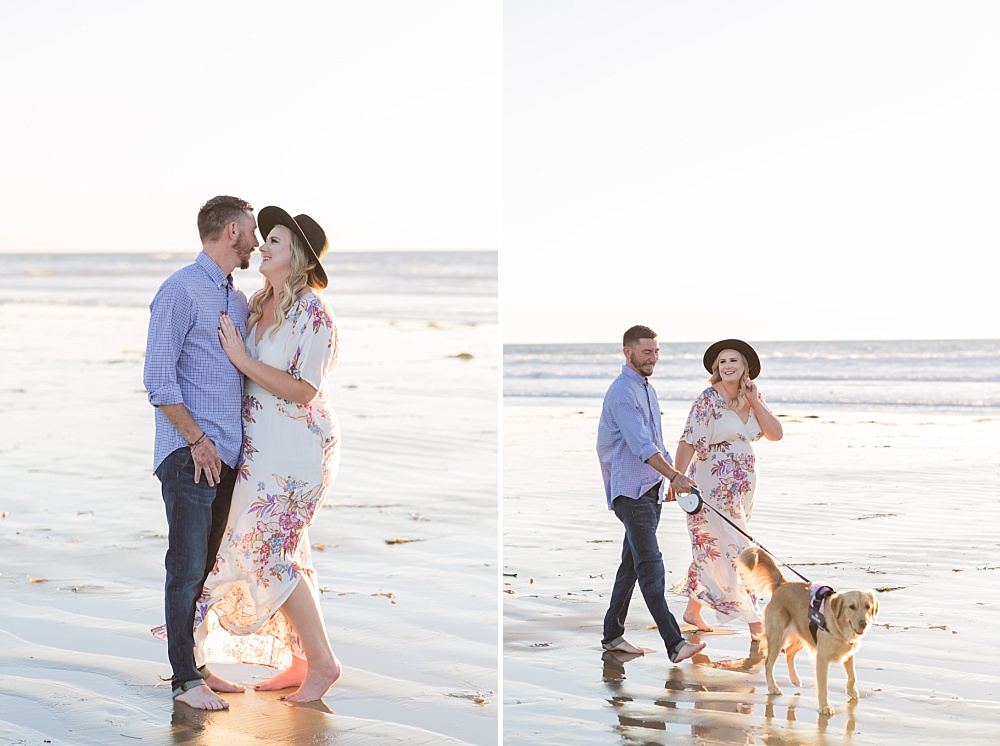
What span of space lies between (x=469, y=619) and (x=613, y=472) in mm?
1145

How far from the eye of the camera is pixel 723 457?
21.6 feet

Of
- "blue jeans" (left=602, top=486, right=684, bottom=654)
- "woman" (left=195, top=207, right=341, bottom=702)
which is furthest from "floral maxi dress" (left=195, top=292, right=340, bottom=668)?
"blue jeans" (left=602, top=486, right=684, bottom=654)

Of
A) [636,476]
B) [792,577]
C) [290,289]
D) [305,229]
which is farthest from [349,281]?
[290,289]

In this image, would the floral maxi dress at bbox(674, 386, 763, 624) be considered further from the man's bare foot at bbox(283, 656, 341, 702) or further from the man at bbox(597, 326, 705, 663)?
the man's bare foot at bbox(283, 656, 341, 702)

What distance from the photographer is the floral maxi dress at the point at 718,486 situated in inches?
256

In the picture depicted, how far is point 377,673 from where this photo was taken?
526 cm

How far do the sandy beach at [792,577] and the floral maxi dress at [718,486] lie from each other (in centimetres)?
39

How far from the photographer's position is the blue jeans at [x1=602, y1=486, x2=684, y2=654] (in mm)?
5945

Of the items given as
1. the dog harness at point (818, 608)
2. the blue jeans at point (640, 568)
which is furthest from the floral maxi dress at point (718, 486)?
the dog harness at point (818, 608)

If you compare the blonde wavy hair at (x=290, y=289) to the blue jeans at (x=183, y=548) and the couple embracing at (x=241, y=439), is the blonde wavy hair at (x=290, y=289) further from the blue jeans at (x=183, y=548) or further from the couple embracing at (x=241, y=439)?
the blue jeans at (x=183, y=548)

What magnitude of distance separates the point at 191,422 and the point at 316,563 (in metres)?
2.58

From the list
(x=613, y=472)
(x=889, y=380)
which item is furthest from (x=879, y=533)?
(x=889, y=380)

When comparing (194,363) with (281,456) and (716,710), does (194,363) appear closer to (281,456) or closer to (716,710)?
(281,456)

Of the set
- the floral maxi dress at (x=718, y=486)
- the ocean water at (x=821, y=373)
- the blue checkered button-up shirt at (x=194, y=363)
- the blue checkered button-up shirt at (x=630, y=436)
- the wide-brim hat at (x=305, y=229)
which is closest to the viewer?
the blue checkered button-up shirt at (x=194, y=363)
